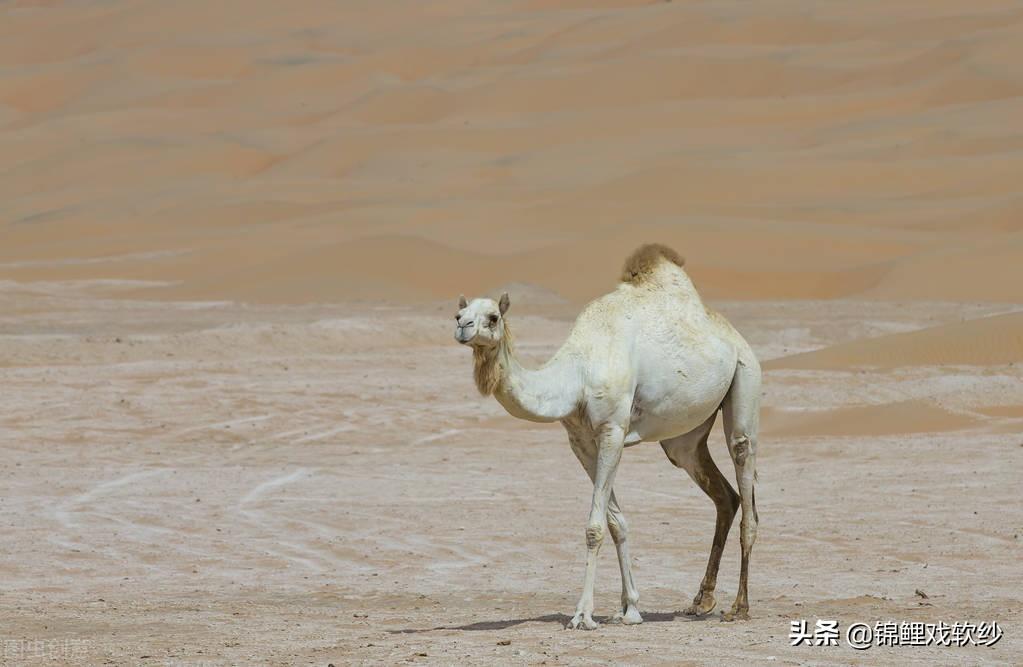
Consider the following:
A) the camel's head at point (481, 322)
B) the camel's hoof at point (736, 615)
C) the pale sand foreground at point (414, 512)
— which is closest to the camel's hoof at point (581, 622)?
the pale sand foreground at point (414, 512)

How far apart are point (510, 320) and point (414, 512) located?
15.9m

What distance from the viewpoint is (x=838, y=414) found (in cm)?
1992

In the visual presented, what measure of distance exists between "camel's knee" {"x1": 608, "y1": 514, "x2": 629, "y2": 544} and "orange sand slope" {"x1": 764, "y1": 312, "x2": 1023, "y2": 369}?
14.9 meters

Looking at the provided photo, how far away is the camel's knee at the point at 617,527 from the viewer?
357 inches

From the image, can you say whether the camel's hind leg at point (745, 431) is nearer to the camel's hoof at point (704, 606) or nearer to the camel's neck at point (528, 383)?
the camel's hoof at point (704, 606)

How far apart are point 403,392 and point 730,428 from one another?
43.4 ft

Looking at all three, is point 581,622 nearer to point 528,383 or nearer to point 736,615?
point 736,615

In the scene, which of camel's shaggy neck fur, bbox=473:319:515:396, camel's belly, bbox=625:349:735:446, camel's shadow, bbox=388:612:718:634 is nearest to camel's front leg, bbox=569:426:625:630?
camel's belly, bbox=625:349:735:446

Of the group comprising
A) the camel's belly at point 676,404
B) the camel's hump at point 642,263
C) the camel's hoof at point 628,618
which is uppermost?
the camel's hump at point 642,263

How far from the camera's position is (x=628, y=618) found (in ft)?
29.4

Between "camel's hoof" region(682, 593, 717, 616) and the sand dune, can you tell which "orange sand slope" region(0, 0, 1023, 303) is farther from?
"camel's hoof" region(682, 593, 717, 616)

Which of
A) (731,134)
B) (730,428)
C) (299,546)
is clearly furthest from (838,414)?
(731,134)

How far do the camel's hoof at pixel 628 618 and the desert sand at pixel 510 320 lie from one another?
104 millimetres

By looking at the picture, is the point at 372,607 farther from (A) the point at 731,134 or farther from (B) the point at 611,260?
(A) the point at 731,134
